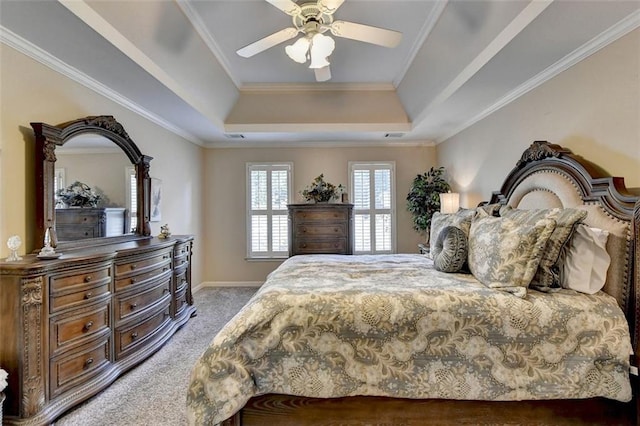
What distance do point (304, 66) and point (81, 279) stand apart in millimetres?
2973

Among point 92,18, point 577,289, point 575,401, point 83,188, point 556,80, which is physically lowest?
point 575,401

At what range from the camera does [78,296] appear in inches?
79.4

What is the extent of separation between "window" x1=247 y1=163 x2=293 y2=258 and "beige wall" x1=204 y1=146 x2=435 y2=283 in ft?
0.40

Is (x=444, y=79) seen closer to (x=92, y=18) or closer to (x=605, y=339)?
(x=605, y=339)

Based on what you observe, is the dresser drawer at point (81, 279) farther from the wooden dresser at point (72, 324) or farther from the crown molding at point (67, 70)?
the crown molding at point (67, 70)

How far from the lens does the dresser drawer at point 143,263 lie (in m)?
2.41

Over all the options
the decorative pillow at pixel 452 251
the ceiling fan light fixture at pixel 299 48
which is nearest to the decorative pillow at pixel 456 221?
the decorative pillow at pixel 452 251

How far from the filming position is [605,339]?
1.49m

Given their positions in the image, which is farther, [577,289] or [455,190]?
A: [455,190]

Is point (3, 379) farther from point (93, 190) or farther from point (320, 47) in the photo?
point (320, 47)

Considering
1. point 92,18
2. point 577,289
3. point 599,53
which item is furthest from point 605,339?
point 92,18

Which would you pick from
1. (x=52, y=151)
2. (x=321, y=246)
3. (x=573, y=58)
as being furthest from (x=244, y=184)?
(x=573, y=58)

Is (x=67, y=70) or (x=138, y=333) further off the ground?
(x=67, y=70)

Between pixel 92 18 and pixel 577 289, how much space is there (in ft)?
11.1
